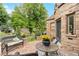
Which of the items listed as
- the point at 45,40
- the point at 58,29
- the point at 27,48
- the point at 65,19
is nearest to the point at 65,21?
the point at 65,19

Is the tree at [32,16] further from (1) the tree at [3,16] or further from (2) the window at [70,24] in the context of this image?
(2) the window at [70,24]

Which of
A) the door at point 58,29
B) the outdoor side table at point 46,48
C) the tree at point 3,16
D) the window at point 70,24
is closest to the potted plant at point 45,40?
the outdoor side table at point 46,48

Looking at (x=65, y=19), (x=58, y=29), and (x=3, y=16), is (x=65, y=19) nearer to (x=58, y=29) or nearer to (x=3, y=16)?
(x=58, y=29)

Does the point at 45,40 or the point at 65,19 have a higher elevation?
the point at 65,19

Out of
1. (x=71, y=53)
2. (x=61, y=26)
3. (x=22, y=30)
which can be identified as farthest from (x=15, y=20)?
(x=71, y=53)

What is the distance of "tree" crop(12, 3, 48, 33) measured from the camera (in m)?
2.42

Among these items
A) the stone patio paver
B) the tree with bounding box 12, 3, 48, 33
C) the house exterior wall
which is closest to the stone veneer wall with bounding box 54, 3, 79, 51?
the house exterior wall

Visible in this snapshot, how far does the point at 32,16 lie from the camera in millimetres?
2441

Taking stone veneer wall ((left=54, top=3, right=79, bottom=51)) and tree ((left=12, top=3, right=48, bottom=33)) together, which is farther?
tree ((left=12, top=3, right=48, bottom=33))

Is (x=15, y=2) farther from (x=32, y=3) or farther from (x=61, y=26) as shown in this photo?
(x=61, y=26)

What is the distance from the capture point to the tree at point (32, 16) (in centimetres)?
242

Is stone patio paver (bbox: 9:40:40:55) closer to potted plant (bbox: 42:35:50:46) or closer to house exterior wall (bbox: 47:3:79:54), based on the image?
potted plant (bbox: 42:35:50:46)

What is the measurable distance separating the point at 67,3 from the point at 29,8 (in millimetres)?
617

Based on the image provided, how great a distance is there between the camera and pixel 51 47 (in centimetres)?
236
